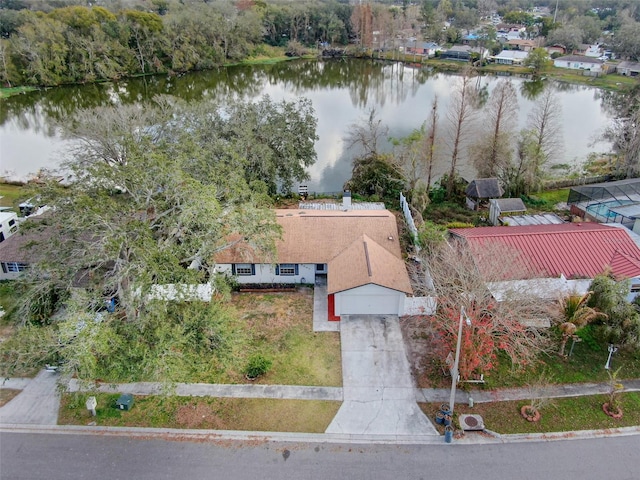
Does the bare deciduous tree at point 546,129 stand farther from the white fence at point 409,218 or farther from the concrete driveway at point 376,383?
the concrete driveway at point 376,383

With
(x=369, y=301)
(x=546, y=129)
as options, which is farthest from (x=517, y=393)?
(x=546, y=129)

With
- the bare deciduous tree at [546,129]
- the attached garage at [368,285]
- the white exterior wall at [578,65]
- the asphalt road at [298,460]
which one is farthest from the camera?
the white exterior wall at [578,65]

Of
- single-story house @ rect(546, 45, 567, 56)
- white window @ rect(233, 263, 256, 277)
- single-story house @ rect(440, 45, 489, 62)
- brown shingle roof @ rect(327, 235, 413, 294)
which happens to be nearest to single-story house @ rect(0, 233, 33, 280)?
white window @ rect(233, 263, 256, 277)

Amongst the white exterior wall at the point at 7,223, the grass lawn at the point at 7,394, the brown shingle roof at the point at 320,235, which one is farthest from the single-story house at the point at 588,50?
the grass lawn at the point at 7,394

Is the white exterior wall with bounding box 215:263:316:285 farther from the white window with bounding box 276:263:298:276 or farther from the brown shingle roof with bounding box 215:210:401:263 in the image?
Result: the brown shingle roof with bounding box 215:210:401:263

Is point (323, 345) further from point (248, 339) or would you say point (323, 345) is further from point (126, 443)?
point (126, 443)

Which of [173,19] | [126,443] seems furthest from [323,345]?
[173,19]
